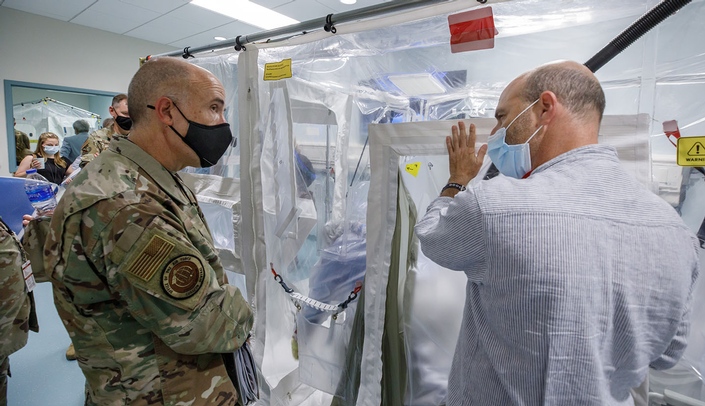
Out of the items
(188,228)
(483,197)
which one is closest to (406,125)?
(483,197)

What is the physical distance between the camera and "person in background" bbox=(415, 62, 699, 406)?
2.15 ft

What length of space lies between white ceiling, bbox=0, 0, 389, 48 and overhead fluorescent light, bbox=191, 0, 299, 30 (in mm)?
115

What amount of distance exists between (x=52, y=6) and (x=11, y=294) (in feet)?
15.2

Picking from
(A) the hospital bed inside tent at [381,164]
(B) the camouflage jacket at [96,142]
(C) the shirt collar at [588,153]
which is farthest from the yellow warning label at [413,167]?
(B) the camouflage jacket at [96,142]

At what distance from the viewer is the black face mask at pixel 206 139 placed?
1.10m

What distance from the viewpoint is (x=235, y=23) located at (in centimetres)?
477

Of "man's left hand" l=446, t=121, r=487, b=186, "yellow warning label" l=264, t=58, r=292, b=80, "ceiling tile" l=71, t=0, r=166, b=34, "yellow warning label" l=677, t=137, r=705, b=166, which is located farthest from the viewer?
"ceiling tile" l=71, t=0, r=166, b=34

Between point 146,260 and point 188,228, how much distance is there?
161mm

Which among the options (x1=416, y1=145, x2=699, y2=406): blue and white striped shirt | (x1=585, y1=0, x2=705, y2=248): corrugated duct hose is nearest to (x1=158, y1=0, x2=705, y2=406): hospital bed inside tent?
(x1=585, y1=0, x2=705, y2=248): corrugated duct hose

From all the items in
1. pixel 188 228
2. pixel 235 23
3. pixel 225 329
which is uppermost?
A: pixel 235 23

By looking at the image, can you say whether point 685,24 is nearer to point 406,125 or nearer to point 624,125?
point 624,125

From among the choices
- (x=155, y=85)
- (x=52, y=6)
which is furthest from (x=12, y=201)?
(x=52, y=6)

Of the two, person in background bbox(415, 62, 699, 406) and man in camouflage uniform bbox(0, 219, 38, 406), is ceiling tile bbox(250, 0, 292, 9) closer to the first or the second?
man in camouflage uniform bbox(0, 219, 38, 406)

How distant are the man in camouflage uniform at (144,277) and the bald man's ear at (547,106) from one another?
875mm
